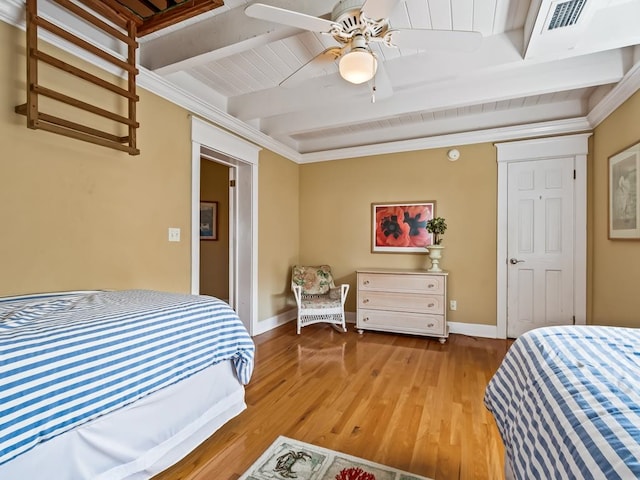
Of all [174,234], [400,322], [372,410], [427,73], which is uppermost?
[427,73]

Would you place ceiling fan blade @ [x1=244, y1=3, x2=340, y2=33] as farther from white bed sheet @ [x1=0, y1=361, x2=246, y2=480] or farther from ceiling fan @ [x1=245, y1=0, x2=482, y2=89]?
white bed sheet @ [x1=0, y1=361, x2=246, y2=480]

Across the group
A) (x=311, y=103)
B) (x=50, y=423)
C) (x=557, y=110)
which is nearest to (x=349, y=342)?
(x=311, y=103)

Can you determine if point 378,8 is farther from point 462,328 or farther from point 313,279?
point 462,328

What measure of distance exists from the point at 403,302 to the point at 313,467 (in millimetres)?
2357

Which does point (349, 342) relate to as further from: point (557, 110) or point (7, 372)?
point (557, 110)

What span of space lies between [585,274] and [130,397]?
4075 millimetres

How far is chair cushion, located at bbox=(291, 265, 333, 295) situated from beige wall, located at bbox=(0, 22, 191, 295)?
154cm

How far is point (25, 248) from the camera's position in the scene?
5.86ft

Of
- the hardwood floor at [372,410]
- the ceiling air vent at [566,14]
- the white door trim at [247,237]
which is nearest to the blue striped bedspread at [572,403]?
the hardwood floor at [372,410]

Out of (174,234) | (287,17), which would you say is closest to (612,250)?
(287,17)

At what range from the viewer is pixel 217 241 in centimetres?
509

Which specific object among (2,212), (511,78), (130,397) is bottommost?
(130,397)

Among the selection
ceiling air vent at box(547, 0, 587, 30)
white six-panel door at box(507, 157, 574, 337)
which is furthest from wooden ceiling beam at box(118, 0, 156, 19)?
white six-panel door at box(507, 157, 574, 337)

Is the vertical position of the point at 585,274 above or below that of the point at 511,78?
below
